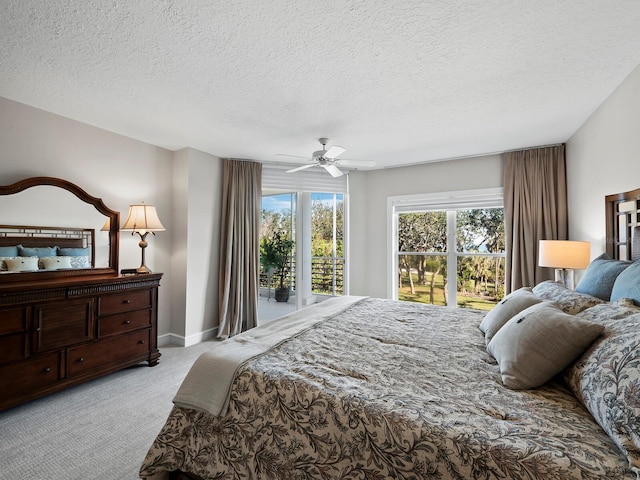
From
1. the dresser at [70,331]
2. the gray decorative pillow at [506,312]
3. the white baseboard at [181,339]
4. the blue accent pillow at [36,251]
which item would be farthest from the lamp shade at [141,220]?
the gray decorative pillow at [506,312]

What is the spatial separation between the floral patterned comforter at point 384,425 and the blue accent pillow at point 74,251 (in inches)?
91.2

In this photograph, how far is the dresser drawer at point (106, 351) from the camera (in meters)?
2.52

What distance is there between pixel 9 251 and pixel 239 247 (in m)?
2.25

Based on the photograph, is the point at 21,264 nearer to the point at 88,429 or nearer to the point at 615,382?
the point at 88,429

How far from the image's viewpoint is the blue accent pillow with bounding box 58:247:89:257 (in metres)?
2.80

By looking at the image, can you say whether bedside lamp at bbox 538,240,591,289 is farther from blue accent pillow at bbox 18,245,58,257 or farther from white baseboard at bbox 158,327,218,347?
blue accent pillow at bbox 18,245,58,257

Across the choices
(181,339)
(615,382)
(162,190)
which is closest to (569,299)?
(615,382)

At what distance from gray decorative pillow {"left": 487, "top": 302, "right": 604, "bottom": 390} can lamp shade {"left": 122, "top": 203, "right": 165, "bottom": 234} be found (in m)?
3.25

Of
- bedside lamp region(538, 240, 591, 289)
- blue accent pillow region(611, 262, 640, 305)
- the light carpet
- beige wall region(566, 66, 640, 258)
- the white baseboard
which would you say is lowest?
the light carpet

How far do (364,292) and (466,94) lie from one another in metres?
3.14

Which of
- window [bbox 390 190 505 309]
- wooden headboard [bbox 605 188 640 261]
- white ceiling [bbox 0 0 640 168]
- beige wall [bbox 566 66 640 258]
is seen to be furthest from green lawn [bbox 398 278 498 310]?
white ceiling [bbox 0 0 640 168]

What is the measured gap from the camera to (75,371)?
2512 mm

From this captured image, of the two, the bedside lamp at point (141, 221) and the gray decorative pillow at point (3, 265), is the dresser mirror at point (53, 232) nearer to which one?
A: the gray decorative pillow at point (3, 265)

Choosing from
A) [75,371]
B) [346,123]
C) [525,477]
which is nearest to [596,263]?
[525,477]
